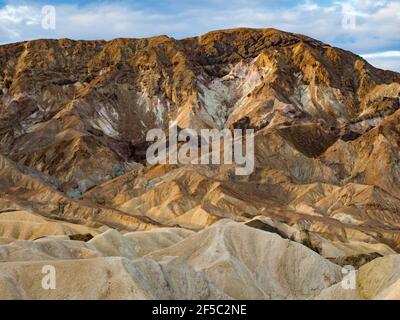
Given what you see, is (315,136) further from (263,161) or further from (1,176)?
(1,176)

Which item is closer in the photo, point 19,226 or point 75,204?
point 19,226
